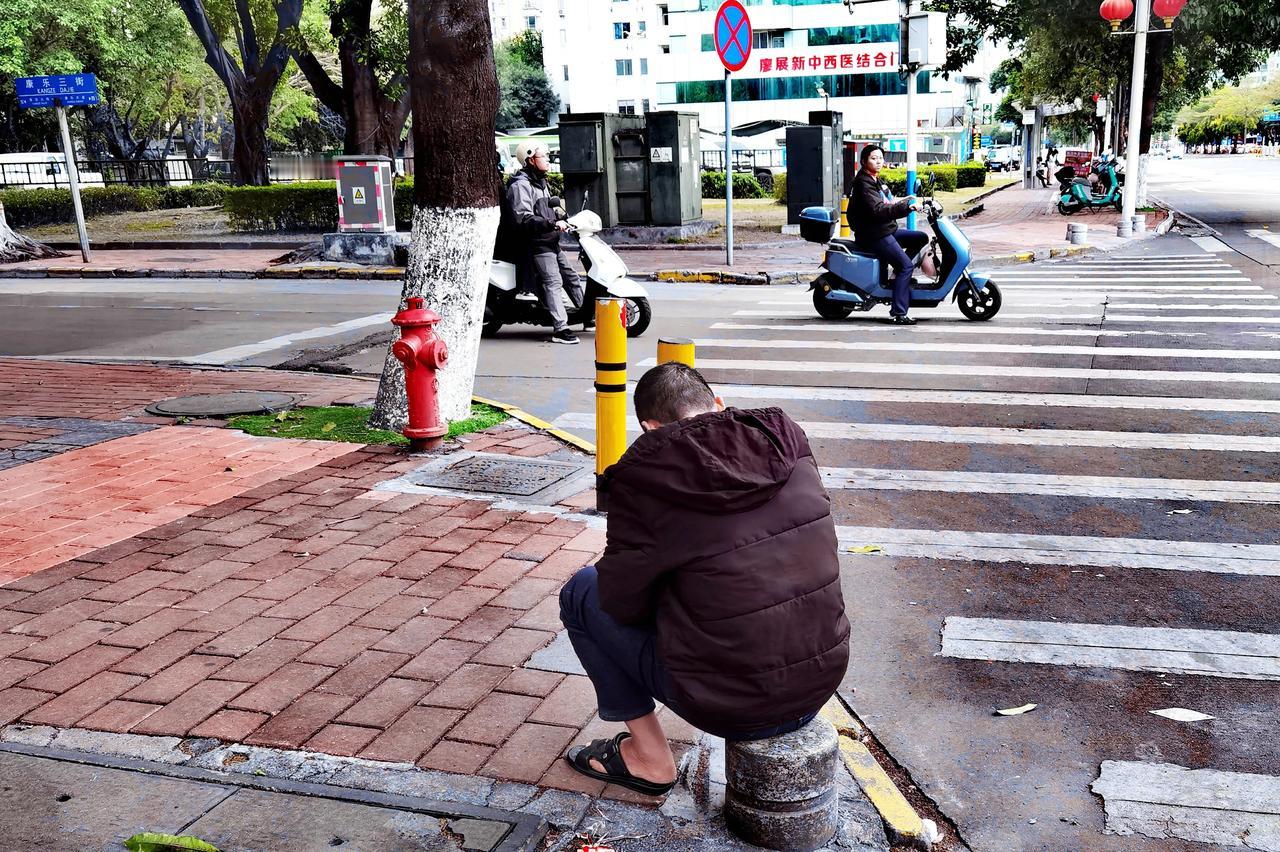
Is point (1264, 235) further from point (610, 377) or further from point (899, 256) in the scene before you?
point (610, 377)

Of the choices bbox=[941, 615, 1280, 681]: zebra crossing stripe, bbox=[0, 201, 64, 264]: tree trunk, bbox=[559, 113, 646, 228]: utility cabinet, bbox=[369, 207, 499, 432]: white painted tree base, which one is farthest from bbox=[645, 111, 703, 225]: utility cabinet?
bbox=[941, 615, 1280, 681]: zebra crossing stripe

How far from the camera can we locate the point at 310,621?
4.53 meters

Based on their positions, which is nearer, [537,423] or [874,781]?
[874,781]

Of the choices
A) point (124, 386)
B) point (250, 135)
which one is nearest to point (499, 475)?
point (124, 386)

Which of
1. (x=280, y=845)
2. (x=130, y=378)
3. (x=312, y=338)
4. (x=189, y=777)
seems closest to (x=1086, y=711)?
(x=280, y=845)

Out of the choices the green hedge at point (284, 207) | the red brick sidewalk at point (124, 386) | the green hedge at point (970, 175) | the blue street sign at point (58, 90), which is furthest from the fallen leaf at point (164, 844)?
the green hedge at point (970, 175)

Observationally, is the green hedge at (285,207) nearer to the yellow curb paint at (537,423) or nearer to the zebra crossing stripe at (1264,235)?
the zebra crossing stripe at (1264,235)

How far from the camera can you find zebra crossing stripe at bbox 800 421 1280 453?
6980mm

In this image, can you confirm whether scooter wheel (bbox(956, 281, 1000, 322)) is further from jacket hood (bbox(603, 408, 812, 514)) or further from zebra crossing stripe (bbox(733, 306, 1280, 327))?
jacket hood (bbox(603, 408, 812, 514))

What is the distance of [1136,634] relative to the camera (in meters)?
Result: 4.42

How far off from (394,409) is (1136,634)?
4795 millimetres

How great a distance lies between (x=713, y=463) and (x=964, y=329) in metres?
9.33

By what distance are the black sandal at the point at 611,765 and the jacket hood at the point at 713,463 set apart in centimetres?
99

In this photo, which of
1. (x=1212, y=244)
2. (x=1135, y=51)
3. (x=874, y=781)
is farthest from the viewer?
(x=1212, y=244)
